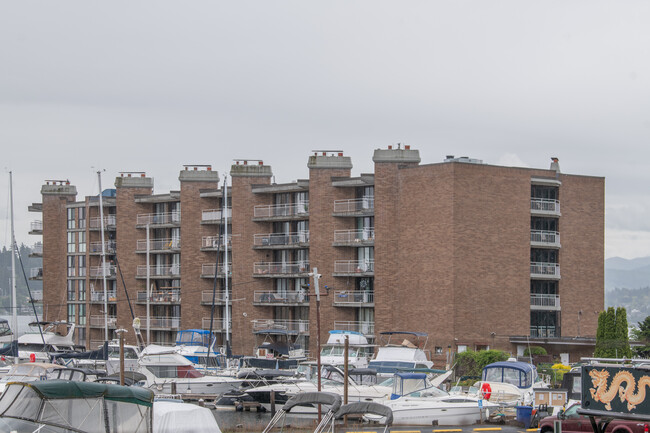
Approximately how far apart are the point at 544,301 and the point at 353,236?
14.7 m

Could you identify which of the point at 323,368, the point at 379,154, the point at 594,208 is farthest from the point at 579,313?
the point at 323,368

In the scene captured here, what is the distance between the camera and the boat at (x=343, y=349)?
6444 centimetres

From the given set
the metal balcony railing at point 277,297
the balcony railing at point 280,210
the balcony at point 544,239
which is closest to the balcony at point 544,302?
the balcony at point 544,239

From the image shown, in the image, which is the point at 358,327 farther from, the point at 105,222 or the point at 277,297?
the point at 105,222

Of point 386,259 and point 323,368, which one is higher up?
point 386,259

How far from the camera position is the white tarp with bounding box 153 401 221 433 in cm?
3234

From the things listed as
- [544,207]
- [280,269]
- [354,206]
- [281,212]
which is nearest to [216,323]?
[280,269]

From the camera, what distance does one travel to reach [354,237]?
77.1m

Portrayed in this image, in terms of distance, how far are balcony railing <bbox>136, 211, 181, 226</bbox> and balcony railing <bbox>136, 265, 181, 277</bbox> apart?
395 cm

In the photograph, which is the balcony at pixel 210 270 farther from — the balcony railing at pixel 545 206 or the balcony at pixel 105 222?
the balcony railing at pixel 545 206

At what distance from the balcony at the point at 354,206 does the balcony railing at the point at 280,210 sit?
354cm

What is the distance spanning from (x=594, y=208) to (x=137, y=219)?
40259 millimetres

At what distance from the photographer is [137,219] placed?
3681 inches

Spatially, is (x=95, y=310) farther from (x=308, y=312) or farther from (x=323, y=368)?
(x=323, y=368)
